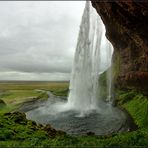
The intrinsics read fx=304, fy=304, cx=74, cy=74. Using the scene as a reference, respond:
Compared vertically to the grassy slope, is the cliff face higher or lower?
higher

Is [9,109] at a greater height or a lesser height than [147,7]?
lesser

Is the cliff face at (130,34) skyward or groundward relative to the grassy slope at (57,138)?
skyward

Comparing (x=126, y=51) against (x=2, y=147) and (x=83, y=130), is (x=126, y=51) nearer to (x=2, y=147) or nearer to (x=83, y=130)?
(x=83, y=130)

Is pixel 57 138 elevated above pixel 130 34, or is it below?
below

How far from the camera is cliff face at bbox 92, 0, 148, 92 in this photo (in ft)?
104

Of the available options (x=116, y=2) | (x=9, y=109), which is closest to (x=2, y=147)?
(x=116, y=2)

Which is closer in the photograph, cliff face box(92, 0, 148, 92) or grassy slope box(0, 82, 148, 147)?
grassy slope box(0, 82, 148, 147)

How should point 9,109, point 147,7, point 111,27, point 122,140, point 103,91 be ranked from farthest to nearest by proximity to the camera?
point 103,91 → point 9,109 → point 111,27 → point 122,140 → point 147,7

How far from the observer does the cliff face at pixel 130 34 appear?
31812mm

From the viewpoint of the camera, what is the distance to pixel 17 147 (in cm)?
2597

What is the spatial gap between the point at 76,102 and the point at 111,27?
156 feet

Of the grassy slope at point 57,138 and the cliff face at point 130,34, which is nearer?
the grassy slope at point 57,138

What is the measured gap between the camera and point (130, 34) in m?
40.3

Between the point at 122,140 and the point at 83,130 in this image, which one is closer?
the point at 122,140
